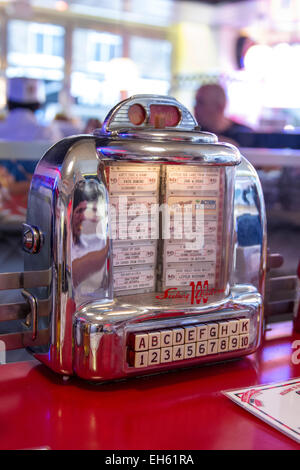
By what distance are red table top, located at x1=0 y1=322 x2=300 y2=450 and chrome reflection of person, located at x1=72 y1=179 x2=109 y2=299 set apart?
0.15 m

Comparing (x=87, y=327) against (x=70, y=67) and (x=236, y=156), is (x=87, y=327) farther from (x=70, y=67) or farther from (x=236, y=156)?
(x=70, y=67)

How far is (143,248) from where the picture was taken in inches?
34.0

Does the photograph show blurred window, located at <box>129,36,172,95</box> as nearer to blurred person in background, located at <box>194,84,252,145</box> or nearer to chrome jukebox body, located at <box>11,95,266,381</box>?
blurred person in background, located at <box>194,84,252,145</box>

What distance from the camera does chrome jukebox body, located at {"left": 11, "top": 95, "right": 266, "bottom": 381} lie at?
0.78 meters

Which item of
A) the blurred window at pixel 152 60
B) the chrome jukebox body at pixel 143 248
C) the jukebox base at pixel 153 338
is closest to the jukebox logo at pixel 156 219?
the chrome jukebox body at pixel 143 248

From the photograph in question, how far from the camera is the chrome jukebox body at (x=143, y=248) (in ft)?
2.57

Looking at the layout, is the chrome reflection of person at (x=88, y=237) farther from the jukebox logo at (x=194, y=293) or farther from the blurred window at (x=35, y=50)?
the blurred window at (x=35, y=50)

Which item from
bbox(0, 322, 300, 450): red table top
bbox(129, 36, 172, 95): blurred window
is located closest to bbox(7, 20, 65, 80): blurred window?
bbox(129, 36, 172, 95): blurred window

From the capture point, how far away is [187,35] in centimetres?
1099

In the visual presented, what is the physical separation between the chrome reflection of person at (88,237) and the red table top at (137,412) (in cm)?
15

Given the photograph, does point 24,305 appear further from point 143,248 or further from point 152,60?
point 152,60

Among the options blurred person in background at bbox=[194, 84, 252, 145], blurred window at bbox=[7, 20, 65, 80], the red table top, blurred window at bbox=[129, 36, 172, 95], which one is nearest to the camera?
the red table top

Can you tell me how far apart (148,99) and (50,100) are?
9.69 metres

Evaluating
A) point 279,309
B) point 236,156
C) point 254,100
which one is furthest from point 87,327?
point 254,100
